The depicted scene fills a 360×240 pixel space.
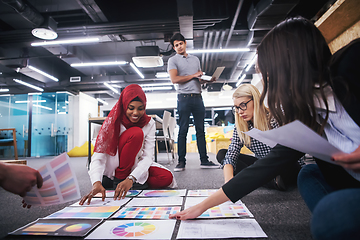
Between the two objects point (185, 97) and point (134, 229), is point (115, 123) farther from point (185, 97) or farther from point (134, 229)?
point (185, 97)

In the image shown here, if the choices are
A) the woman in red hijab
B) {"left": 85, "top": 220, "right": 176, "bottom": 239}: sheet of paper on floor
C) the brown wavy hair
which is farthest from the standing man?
the brown wavy hair

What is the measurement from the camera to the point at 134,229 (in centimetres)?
67

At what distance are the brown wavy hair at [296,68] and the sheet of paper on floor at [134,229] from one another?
0.49 m

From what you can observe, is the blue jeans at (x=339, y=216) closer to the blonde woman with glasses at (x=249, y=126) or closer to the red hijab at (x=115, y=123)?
the blonde woman with glasses at (x=249, y=126)

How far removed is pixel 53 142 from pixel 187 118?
6973 millimetres

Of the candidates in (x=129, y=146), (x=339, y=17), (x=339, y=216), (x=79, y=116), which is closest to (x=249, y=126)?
(x=129, y=146)

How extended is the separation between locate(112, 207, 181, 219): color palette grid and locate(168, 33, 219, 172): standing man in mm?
1382

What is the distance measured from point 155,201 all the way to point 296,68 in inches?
32.4

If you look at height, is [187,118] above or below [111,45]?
below

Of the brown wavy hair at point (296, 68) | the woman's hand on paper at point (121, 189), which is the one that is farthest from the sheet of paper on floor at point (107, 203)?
the brown wavy hair at point (296, 68)

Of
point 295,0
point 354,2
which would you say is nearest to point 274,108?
point 354,2

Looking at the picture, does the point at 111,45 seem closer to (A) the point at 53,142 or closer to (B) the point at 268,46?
(A) the point at 53,142

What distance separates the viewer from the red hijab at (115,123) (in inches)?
47.1

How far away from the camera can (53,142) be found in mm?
7453
